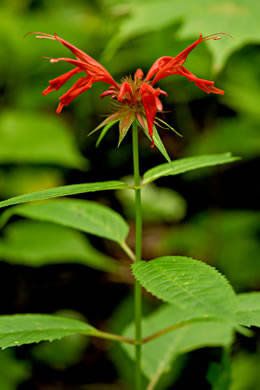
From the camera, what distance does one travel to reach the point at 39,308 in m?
1.80

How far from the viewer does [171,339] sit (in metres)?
0.86

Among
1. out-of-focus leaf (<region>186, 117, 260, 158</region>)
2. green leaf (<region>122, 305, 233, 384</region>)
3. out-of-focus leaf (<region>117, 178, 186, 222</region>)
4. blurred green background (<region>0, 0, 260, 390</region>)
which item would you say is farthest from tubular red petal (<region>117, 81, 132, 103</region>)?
out-of-focus leaf (<region>117, 178, 186, 222</region>)

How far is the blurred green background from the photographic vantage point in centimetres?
146

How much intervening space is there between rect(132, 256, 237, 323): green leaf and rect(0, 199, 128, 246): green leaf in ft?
0.70

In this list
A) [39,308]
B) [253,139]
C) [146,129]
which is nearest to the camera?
[146,129]

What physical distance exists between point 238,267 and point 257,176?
0.64 metres

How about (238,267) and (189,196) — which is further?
(189,196)

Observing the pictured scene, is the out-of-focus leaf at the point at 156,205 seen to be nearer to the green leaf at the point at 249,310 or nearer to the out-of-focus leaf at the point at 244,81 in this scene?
the out-of-focus leaf at the point at 244,81

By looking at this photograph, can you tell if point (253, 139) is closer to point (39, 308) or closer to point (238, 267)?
point (238, 267)

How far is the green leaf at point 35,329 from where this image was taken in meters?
0.58

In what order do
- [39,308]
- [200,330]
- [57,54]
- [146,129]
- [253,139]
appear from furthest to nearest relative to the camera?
[57,54] → [39,308] → [253,139] → [200,330] → [146,129]

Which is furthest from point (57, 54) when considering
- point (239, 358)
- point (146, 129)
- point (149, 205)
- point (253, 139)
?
point (146, 129)

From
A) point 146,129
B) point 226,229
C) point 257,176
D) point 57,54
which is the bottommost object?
point 226,229

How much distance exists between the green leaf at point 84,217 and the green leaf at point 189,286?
21 centimetres
